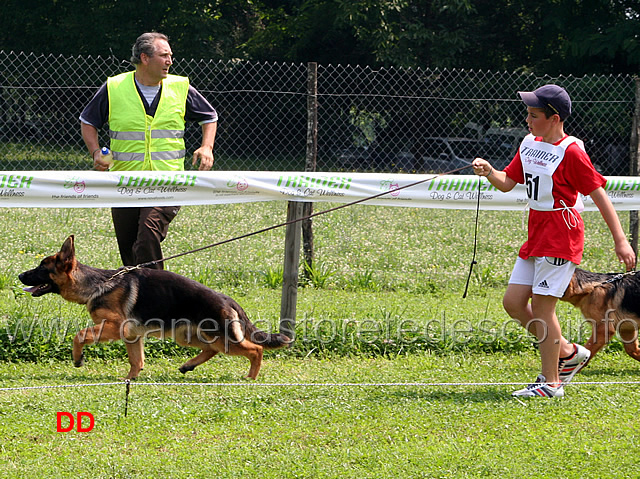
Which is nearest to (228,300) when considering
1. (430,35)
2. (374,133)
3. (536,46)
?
(374,133)

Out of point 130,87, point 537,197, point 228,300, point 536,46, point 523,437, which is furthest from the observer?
point 536,46

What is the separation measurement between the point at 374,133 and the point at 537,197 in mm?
12857

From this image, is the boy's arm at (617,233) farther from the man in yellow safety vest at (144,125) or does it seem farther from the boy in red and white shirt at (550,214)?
the man in yellow safety vest at (144,125)

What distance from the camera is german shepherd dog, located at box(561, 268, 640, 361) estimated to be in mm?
5461

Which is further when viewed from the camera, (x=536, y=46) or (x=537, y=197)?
(x=536, y=46)

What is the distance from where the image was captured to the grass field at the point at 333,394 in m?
3.77

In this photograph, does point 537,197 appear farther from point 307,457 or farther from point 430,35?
point 430,35

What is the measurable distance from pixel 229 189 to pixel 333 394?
5.35 feet

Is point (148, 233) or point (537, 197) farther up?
point (537, 197)

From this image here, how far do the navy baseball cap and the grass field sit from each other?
1.67 meters

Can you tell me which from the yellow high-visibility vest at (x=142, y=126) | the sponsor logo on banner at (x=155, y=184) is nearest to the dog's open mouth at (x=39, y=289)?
the sponsor logo on banner at (x=155, y=184)

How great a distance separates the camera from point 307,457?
12.5 feet

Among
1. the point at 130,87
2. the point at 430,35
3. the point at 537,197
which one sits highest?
the point at 430,35

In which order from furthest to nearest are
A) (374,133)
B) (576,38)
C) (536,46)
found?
(536,46), (576,38), (374,133)
